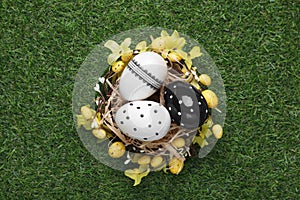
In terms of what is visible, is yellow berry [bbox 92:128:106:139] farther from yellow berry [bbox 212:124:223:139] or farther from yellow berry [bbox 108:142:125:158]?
Answer: yellow berry [bbox 212:124:223:139]

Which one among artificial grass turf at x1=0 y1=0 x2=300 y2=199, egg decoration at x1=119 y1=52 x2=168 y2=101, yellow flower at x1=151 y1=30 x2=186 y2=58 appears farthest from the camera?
artificial grass turf at x1=0 y1=0 x2=300 y2=199

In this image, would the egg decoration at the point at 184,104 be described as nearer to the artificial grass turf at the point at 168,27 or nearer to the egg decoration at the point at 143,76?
the egg decoration at the point at 143,76

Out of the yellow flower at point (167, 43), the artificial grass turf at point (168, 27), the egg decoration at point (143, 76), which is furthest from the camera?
the artificial grass turf at point (168, 27)

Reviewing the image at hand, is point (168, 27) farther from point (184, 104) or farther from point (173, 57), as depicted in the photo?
point (184, 104)

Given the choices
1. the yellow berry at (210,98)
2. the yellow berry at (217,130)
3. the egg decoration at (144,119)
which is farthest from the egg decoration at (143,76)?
the yellow berry at (217,130)

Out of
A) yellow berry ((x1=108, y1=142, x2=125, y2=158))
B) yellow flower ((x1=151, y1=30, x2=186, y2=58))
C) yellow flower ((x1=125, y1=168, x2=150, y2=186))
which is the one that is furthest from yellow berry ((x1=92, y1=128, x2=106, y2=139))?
yellow flower ((x1=151, y1=30, x2=186, y2=58))

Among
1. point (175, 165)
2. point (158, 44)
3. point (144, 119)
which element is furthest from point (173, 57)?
point (175, 165)
